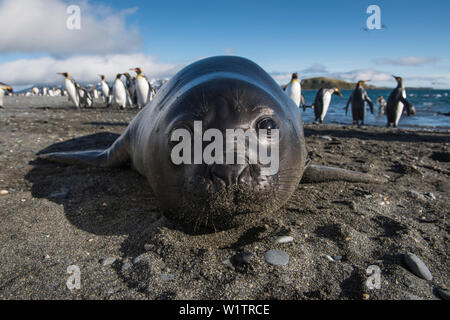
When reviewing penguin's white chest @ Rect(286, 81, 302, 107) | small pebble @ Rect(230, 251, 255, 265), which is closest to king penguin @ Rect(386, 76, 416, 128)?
penguin's white chest @ Rect(286, 81, 302, 107)

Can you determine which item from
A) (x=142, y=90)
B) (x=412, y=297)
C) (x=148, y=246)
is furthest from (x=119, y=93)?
(x=412, y=297)

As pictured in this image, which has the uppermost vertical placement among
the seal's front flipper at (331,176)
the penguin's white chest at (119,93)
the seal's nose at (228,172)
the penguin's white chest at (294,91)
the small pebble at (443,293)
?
the penguin's white chest at (119,93)

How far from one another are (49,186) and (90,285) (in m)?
2.47

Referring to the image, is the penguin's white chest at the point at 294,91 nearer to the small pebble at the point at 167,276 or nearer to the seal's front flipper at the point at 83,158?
the seal's front flipper at the point at 83,158

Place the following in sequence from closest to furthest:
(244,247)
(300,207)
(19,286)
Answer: (19,286)
(244,247)
(300,207)

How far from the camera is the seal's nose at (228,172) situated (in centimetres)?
203

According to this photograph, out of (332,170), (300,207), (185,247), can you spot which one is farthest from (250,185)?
(332,170)

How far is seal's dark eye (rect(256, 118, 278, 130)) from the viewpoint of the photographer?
2.36 meters

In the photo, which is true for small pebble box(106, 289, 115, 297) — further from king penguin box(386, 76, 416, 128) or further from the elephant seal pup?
king penguin box(386, 76, 416, 128)

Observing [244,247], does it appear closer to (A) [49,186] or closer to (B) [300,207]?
(B) [300,207]

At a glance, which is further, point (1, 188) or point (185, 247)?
point (1, 188)

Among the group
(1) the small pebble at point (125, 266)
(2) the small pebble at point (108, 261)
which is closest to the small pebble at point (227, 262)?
(1) the small pebble at point (125, 266)

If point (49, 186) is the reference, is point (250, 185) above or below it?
above
